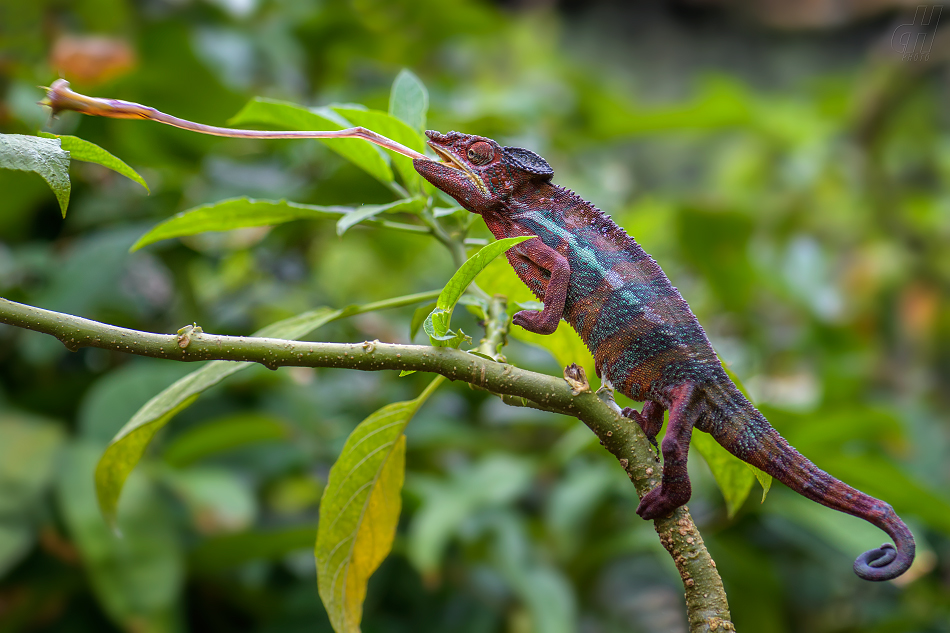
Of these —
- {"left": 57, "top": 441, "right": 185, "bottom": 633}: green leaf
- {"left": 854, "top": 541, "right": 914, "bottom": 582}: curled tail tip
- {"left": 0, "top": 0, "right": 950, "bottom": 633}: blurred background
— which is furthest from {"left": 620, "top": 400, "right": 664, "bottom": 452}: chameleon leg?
{"left": 57, "top": 441, "right": 185, "bottom": 633}: green leaf

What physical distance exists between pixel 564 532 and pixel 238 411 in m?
0.95

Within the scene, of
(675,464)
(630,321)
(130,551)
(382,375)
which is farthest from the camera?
(382,375)

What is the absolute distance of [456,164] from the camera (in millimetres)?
919

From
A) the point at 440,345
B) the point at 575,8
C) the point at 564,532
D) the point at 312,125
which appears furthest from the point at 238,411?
the point at 575,8

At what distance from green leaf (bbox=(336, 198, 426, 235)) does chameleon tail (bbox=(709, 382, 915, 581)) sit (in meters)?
0.39

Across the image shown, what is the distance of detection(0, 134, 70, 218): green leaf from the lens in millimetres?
555

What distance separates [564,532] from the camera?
75.8 inches

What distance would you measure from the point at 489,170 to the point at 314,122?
0.73ft

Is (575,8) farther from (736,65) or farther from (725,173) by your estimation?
(725,173)

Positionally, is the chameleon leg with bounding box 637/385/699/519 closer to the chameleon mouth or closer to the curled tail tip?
the curled tail tip

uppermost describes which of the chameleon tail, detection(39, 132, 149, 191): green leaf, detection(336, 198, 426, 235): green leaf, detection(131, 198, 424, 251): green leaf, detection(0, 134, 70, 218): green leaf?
the chameleon tail

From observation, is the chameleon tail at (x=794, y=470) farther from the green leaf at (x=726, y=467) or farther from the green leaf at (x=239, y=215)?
the green leaf at (x=239, y=215)

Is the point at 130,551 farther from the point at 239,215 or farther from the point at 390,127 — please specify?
the point at 390,127

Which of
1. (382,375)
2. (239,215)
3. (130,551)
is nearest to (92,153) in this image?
(239,215)
